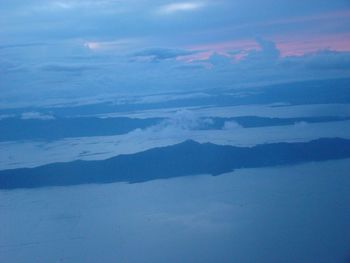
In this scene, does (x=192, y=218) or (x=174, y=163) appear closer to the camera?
A: (x=192, y=218)

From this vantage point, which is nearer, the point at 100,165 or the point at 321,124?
the point at 100,165

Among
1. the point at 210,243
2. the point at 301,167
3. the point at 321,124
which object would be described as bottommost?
the point at 210,243

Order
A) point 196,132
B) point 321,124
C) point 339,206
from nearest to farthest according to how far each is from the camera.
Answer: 1. point 339,206
2. point 196,132
3. point 321,124

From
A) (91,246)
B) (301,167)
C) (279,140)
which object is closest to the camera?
(91,246)

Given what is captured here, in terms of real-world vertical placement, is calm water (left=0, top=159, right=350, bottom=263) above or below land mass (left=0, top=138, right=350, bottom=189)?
below

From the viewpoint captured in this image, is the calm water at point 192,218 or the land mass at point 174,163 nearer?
the calm water at point 192,218

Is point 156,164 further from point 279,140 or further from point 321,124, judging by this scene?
point 321,124

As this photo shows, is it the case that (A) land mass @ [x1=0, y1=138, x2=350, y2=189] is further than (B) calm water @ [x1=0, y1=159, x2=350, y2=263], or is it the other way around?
(A) land mass @ [x1=0, y1=138, x2=350, y2=189]

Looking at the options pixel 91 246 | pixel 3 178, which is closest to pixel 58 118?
pixel 3 178

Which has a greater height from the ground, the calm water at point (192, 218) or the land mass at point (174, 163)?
the land mass at point (174, 163)

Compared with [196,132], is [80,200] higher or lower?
lower

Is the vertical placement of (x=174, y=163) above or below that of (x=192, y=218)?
above
